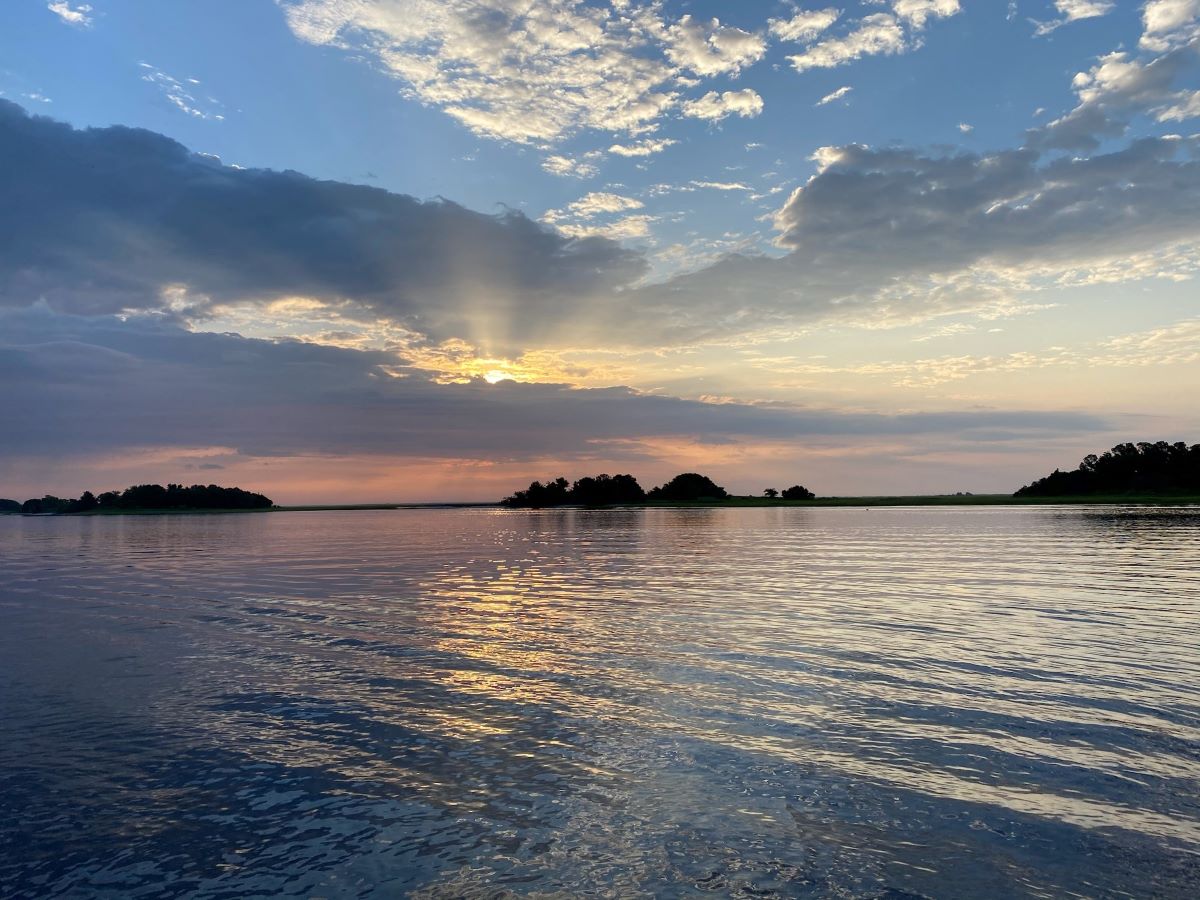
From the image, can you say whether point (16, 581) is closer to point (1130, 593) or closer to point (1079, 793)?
point (1079, 793)

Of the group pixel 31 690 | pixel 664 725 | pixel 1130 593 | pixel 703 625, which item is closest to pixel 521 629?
pixel 703 625

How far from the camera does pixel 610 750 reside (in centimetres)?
1369

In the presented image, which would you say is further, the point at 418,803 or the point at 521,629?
the point at 521,629

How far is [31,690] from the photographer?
62.5ft

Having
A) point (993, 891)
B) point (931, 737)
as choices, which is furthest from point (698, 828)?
point (931, 737)

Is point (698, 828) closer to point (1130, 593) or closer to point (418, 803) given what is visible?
point (418, 803)

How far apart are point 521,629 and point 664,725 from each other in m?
12.4

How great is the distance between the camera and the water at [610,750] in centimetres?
939

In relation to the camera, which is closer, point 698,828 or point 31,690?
point 698,828

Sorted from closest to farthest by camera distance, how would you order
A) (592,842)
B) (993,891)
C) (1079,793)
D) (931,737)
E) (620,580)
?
(993,891)
(592,842)
(1079,793)
(931,737)
(620,580)

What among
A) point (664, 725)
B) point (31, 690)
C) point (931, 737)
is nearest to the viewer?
point (931, 737)

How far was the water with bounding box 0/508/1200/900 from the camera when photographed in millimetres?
9391

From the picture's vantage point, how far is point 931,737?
46.1ft

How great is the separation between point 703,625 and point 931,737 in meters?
13.0
